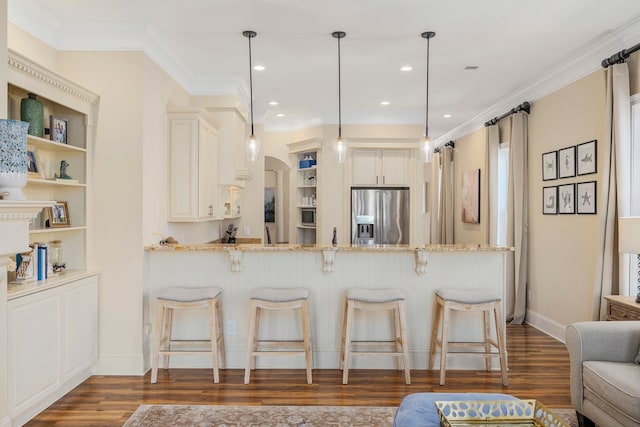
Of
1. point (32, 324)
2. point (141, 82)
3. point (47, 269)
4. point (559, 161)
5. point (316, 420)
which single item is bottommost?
point (316, 420)

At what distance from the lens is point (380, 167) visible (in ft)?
23.5

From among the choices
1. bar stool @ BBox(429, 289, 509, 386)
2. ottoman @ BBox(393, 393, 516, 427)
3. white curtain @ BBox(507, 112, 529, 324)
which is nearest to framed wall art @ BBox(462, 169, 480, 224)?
white curtain @ BBox(507, 112, 529, 324)

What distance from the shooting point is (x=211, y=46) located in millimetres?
4082

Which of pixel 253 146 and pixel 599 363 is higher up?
pixel 253 146

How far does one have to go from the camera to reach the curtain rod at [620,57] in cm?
360

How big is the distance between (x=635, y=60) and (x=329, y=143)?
4.23m

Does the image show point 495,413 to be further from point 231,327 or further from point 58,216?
point 58,216

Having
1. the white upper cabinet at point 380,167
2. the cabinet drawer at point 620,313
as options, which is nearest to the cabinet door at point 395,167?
the white upper cabinet at point 380,167

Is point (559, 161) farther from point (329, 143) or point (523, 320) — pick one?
point (329, 143)

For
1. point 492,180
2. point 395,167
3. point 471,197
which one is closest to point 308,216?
point 395,167

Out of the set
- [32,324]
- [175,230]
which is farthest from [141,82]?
[32,324]

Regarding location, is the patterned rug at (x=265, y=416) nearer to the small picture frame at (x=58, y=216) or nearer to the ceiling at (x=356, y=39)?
the small picture frame at (x=58, y=216)

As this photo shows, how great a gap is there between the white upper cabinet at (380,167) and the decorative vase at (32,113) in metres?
4.73

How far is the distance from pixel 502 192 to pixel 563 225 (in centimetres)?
187
